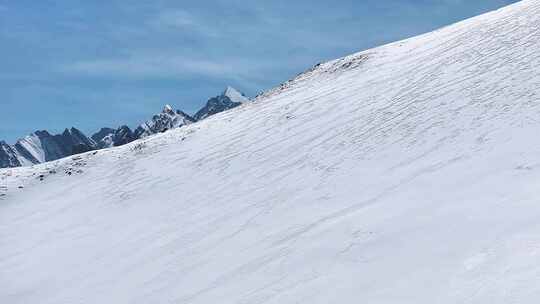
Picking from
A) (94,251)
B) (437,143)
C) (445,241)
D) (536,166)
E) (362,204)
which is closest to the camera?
(445,241)

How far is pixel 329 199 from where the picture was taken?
21094mm

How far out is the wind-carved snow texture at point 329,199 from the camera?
555 inches

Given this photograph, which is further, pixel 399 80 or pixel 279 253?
pixel 399 80

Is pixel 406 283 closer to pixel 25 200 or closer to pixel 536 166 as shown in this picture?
pixel 536 166

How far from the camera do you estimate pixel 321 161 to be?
2605 cm

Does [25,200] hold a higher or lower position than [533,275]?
higher

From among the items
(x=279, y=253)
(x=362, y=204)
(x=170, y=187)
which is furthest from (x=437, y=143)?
(x=170, y=187)

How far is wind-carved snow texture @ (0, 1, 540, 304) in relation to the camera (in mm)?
14086

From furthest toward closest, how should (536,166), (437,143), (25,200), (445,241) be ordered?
(25,200) < (437,143) < (536,166) < (445,241)

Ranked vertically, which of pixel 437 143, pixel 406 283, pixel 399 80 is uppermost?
pixel 399 80

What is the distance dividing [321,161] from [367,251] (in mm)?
10716

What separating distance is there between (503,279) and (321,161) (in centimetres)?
1508

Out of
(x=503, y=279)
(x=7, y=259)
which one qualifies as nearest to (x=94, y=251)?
(x=7, y=259)

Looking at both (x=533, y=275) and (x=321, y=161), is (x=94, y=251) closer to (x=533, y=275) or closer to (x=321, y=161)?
(x=321, y=161)
